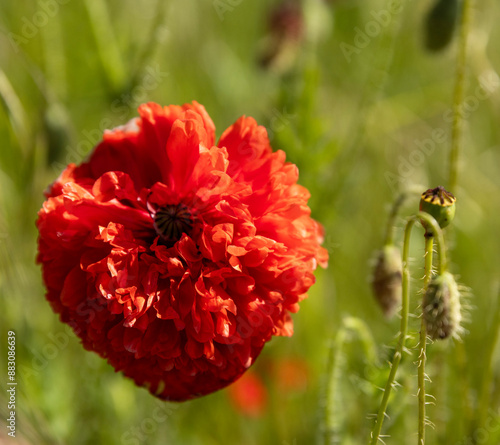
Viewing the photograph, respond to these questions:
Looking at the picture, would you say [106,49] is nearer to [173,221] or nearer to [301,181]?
[301,181]

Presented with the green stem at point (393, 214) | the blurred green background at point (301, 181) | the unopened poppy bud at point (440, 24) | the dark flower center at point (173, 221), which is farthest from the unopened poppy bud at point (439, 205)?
the unopened poppy bud at point (440, 24)

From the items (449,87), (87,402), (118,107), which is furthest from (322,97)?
(87,402)

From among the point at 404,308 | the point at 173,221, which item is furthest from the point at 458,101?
the point at 173,221

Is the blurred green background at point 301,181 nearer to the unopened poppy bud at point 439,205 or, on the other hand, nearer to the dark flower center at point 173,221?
the unopened poppy bud at point 439,205

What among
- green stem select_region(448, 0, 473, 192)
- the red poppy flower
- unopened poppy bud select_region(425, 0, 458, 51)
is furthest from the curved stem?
unopened poppy bud select_region(425, 0, 458, 51)

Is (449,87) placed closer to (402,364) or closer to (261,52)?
(261,52)
